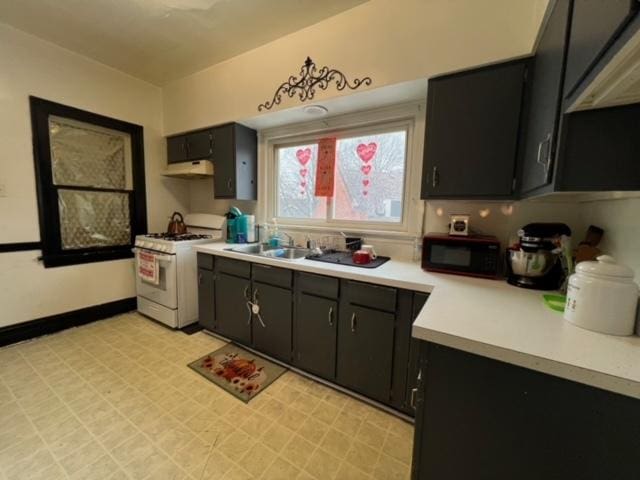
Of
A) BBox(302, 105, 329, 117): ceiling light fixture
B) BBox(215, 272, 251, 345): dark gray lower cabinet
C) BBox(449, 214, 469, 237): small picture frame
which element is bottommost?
BBox(215, 272, 251, 345): dark gray lower cabinet

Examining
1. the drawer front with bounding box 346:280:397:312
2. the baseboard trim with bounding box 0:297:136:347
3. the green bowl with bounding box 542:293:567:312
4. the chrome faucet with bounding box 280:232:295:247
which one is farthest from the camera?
the chrome faucet with bounding box 280:232:295:247

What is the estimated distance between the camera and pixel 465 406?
33.4 inches

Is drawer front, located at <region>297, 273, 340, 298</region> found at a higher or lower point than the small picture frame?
lower

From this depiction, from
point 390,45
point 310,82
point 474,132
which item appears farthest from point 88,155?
point 474,132

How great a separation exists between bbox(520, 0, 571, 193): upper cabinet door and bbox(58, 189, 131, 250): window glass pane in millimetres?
3700

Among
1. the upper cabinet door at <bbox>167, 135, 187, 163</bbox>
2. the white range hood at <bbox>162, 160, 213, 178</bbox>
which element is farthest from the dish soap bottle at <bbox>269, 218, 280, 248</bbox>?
the upper cabinet door at <bbox>167, 135, 187, 163</bbox>

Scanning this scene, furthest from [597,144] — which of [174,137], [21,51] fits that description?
[21,51]

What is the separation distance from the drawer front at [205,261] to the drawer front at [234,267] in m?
0.10

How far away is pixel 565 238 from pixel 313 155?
200 cm

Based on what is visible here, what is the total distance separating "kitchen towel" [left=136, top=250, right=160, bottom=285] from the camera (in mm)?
2557

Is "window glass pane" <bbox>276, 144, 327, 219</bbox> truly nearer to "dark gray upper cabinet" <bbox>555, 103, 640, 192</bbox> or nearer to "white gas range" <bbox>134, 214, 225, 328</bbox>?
"white gas range" <bbox>134, 214, 225, 328</bbox>

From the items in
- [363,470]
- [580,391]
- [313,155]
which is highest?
[313,155]

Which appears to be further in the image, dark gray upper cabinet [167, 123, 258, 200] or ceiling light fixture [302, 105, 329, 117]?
dark gray upper cabinet [167, 123, 258, 200]

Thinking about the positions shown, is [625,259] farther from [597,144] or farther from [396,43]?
[396,43]
